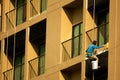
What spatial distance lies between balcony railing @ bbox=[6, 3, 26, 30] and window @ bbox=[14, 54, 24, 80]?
7.11 feet

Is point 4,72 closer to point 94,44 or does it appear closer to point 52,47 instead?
point 52,47

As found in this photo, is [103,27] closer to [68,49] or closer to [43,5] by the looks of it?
[68,49]

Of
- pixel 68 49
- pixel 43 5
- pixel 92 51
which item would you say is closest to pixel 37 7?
pixel 43 5

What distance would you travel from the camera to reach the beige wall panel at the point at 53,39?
55.8 meters

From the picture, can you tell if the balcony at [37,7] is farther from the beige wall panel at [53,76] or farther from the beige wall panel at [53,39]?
the beige wall panel at [53,76]

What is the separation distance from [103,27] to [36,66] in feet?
25.4

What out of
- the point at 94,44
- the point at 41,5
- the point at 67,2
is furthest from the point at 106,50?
the point at 41,5

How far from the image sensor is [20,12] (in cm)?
6238

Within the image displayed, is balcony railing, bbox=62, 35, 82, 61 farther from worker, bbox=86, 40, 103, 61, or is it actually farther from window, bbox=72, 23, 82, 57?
worker, bbox=86, 40, 103, 61

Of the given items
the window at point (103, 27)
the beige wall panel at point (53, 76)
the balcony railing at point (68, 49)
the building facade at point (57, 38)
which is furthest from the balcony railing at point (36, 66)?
the window at point (103, 27)

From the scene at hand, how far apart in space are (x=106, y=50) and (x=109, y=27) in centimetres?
123

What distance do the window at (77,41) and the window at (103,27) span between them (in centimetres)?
174

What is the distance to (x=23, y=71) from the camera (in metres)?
60.1

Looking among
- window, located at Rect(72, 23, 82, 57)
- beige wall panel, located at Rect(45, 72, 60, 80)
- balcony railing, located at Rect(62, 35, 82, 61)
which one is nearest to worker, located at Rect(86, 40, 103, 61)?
window, located at Rect(72, 23, 82, 57)
